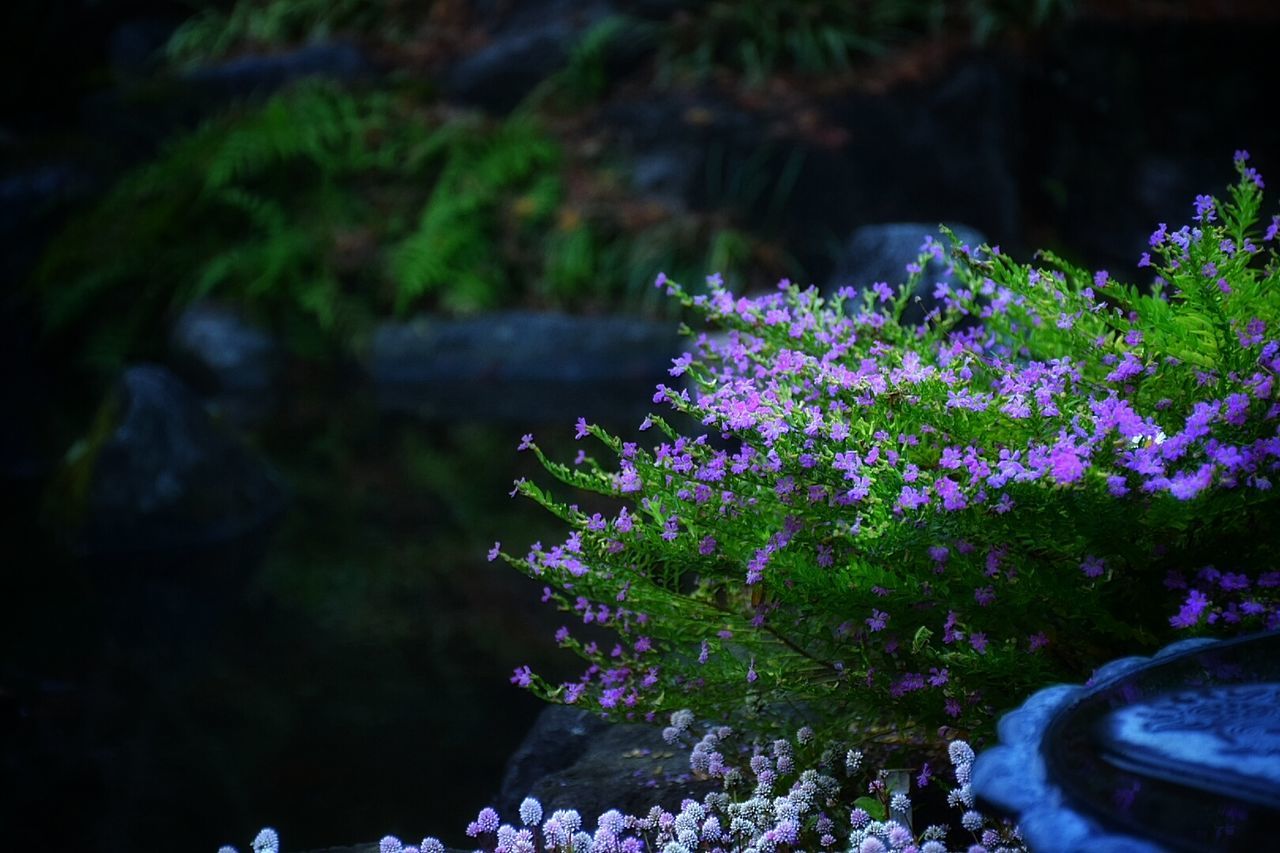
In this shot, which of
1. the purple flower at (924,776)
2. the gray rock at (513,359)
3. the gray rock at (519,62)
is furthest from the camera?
the gray rock at (519,62)

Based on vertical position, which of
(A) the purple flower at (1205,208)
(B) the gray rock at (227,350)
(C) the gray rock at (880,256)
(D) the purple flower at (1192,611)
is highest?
(A) the purple flower at (1205,208)

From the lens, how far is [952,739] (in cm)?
188

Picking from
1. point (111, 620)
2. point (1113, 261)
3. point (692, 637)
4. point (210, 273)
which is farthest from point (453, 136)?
point (692, 637)

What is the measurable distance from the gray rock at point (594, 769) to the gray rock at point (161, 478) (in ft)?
9.00

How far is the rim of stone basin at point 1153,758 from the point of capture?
0.97 meters

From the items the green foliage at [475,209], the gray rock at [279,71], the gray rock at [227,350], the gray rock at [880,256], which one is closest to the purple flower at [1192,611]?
the gray rock at [880,256]

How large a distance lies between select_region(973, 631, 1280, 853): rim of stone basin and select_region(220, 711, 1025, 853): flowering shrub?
412mm

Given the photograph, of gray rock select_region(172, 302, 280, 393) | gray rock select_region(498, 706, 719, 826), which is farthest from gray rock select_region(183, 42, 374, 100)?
gray rock select_region(498, 706, 719, 826)

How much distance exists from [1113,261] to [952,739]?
289 inches

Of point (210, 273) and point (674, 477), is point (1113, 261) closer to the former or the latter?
point (210, 273)

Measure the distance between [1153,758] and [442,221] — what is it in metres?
8.18

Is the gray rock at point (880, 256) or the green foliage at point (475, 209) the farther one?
the green foliage at point (475, 209)

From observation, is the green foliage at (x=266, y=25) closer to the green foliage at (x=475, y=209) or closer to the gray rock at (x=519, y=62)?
the gray rock at (x=519, y=62)

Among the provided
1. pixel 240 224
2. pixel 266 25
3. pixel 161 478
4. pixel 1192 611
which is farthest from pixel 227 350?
pixel 1192 611
